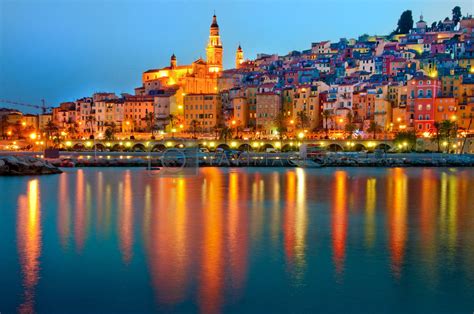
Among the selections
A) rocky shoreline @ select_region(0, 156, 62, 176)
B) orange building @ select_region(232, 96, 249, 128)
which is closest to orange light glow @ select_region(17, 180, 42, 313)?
rocky shoreline @ select_region(0, 156, 62, 176)

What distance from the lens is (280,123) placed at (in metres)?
69.3

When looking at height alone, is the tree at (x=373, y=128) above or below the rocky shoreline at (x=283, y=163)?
above

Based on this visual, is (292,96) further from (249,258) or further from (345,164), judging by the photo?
(249,258)

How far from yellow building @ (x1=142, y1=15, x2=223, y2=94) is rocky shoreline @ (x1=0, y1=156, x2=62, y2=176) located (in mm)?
54756

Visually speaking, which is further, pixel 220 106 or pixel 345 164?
pixel 220 106

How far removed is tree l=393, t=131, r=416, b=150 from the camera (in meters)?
55.4

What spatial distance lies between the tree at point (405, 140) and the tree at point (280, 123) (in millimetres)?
14091

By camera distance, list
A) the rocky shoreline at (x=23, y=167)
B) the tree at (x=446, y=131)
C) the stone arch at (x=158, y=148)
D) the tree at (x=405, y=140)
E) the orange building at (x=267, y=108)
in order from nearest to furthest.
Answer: the rocky shoreline at (x=23, y=167)
the tree at (x=446, y=131)
the tree at (x=405, y=140)
the stone arch at (x=158, y=148)
the orange building at (x=267, y=108)

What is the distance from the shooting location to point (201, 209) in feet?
65.9

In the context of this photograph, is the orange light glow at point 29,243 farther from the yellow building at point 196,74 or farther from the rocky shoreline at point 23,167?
the yellow building at point 196,74

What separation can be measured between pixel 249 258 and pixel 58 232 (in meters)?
5.93

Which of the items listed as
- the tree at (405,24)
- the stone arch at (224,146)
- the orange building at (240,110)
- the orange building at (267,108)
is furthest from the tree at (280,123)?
the tree at (405,24)

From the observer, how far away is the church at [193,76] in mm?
94000

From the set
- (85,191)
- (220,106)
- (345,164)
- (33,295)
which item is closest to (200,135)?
(220,106)
